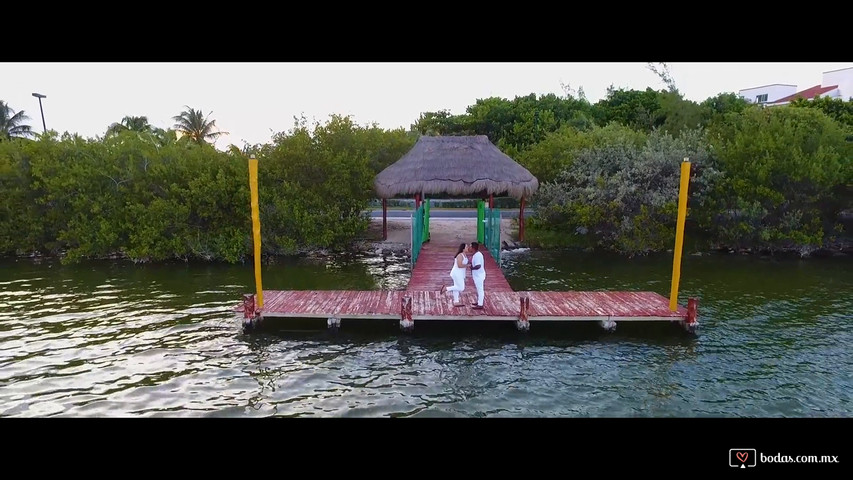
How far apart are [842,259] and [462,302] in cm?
1781

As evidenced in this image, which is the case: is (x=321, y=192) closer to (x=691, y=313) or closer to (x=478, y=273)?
(x=478, y=273)

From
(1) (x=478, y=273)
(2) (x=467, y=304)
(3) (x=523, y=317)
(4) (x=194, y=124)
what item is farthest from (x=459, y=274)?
(4) (x=194, y=124)

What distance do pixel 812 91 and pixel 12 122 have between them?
72842mm

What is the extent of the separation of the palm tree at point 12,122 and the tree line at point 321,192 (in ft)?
84.4

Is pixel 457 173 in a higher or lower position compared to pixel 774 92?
lower

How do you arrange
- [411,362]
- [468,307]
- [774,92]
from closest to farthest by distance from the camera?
[411,362] < [468,307] < [774,92]

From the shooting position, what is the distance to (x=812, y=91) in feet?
163

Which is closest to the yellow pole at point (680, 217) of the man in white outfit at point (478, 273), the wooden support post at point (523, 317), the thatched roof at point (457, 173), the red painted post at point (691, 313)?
the red painted post at point (691, 313)

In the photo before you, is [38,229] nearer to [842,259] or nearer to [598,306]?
[598,306]

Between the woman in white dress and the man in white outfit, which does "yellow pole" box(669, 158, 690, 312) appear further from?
the woman in white dress

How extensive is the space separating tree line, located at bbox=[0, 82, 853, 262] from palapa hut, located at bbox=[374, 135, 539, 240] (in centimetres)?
299

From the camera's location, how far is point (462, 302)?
11.6m

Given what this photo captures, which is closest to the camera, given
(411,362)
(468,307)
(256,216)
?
(411,362)
